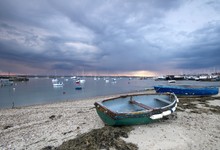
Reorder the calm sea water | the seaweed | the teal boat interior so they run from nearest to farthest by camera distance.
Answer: the seaweed < the teal boat interior < the calm sea water

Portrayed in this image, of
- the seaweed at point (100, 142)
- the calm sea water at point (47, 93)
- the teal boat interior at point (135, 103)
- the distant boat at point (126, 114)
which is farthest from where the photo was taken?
the calm sea water at point (47, 93)

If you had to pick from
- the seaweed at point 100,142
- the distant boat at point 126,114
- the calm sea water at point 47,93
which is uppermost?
the distant boat at point 126,114

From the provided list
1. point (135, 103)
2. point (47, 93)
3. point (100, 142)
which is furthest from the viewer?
point (47, 93)

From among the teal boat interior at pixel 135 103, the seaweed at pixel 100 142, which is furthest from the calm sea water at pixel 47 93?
the seaweed at pixel 100 142

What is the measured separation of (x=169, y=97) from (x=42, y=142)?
8637 millimetres

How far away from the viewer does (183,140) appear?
18.7 ft

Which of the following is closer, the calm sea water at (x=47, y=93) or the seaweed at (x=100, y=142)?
the seaweed at (x=100, y=142)

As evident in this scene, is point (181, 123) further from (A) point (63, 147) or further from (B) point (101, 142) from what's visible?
(A) point (63, 147)

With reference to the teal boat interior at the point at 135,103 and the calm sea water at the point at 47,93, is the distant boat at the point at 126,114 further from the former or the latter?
the calm sea water at the point at 47,93

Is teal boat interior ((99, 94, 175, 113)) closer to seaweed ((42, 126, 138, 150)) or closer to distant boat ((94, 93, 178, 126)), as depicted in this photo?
distant boat ((94, 93, 178, 126))

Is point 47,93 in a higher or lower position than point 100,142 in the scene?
lower

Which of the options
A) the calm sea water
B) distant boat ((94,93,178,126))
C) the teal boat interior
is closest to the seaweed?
distant boat ((94,93,178,126))

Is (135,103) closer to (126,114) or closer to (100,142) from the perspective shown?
(126,114)

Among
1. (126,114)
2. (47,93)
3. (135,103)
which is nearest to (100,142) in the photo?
(126,114)
